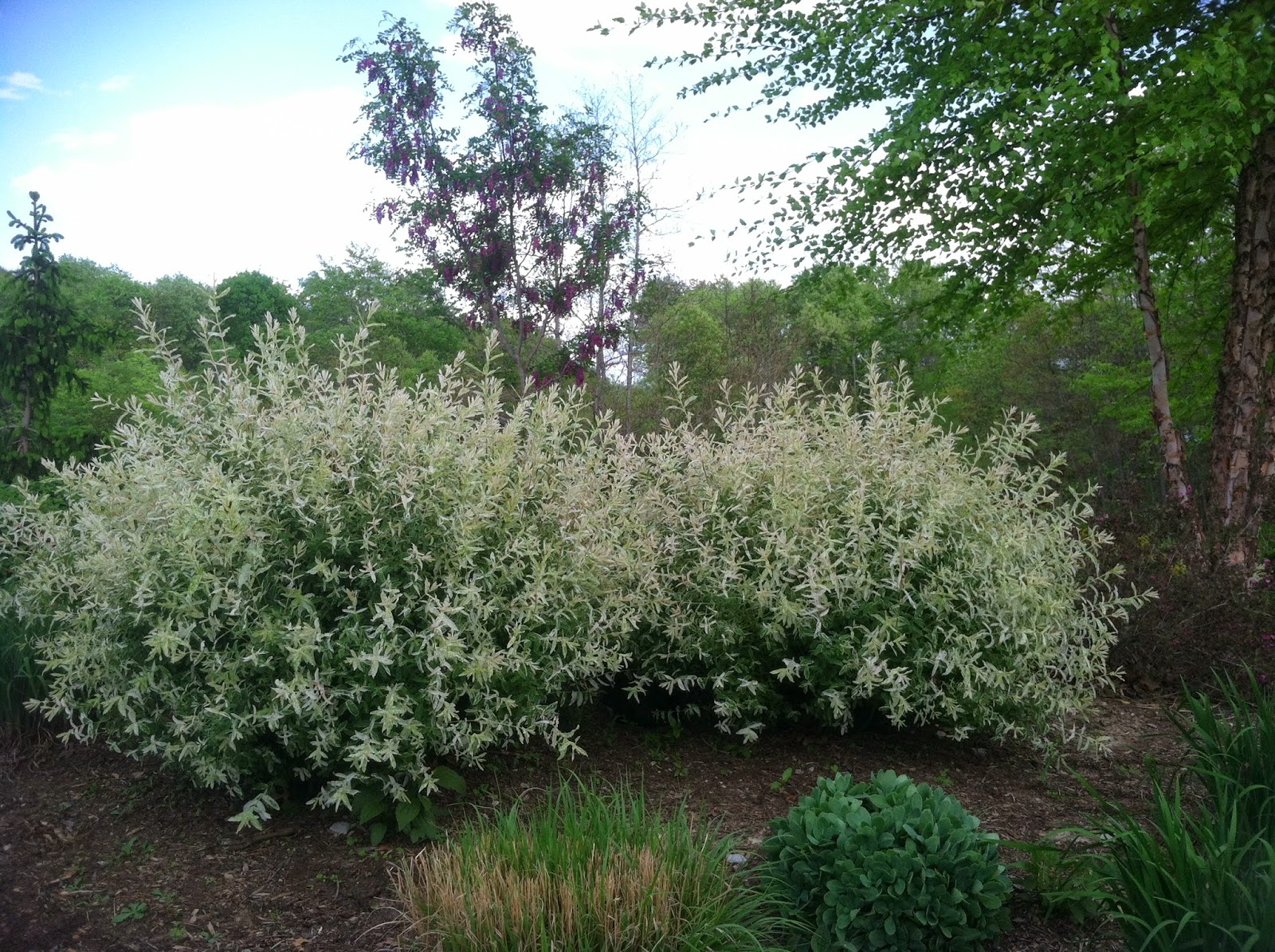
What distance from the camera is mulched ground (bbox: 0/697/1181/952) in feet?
10.1

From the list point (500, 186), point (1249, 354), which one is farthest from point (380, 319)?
point (1249, 354)

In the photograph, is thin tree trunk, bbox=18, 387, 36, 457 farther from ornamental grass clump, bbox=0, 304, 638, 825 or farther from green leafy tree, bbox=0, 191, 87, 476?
ornamental grass clump, bbox=0, 304, 638, 825

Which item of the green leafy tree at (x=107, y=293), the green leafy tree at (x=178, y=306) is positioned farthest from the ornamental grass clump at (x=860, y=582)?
the green leafy tree at (x=178, y=306)

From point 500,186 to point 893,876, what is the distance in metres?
10.1

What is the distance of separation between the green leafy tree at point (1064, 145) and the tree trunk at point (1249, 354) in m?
0.01

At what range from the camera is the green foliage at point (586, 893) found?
2504 millimetres

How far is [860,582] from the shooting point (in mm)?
4266

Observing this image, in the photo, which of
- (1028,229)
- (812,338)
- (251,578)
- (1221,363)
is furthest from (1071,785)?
(812,338)

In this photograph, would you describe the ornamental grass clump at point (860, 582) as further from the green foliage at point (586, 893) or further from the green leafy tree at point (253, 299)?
the green leafy tree at point (253, 299)

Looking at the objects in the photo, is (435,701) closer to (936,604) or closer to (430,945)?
(430,945)

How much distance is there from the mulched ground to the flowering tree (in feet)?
23.4

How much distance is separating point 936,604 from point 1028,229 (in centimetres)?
560

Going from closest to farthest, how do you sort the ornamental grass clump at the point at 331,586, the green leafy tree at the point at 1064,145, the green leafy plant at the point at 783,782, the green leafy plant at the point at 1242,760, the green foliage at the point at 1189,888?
the green foliage at the point at 1189,888, the green leafy plant at the point at 1242,760, the ornamental grass clump at the point at 331,586, the green leafy plant at the point at 783,782, the green leafy tree at the point at 1064,145

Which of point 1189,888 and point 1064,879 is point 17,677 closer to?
point 1064,879
